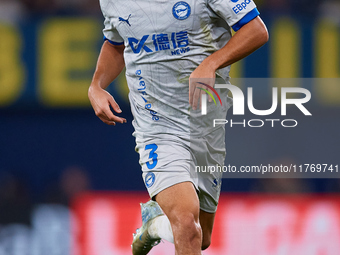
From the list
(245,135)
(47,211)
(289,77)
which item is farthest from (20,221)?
(289,77)

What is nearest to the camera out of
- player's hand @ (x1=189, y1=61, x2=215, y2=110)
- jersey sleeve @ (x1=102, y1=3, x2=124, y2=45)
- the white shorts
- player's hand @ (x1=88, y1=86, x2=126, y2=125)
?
player's hand @ (x1=189, y1=61, x2=215, y2=110)

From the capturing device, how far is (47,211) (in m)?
6.13

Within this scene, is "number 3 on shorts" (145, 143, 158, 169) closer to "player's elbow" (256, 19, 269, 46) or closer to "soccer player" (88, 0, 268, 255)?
"soccer player" (88, 0, 268, 255)

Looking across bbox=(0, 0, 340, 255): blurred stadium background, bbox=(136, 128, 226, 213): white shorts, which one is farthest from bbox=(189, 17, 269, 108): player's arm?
bbox=(0, 0, 340, 255): blurred stadium background

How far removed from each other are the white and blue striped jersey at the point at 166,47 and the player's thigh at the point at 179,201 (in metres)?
0.29

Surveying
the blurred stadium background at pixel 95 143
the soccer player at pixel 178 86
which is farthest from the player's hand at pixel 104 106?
the blurred stadium background at pixel 95 143

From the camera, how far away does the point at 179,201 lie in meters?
2.77

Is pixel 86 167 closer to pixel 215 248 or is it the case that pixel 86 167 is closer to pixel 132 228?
pixel 132 228

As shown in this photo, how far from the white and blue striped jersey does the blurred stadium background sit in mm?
2966

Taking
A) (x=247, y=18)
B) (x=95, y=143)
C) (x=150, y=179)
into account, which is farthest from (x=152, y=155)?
(x=95, y=143)

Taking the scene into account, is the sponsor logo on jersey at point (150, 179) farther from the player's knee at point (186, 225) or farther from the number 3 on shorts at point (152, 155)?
the player's knee at point (186, 225)

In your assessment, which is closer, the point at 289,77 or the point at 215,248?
the point at 215,248

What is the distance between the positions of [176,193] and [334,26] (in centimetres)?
418

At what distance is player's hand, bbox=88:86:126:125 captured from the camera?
3.01m
